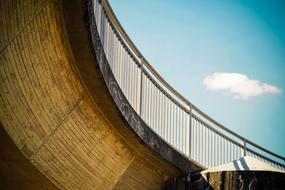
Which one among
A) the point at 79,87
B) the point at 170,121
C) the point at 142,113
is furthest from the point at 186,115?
the point at 79,87

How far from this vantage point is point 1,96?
7230 mm

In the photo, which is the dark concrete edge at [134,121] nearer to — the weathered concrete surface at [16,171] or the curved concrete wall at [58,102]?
the curved concrete wall at [58,102]

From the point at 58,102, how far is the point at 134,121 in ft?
7.40

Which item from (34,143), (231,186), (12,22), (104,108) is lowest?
(34,143)

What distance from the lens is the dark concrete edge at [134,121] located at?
27.9ft

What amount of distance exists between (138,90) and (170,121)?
135 centimetres

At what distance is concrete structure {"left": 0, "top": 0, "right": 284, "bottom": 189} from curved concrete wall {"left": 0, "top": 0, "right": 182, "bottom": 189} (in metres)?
0.02

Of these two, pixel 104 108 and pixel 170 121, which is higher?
pixel 170 121

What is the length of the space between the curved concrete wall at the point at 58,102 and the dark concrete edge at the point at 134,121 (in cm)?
13

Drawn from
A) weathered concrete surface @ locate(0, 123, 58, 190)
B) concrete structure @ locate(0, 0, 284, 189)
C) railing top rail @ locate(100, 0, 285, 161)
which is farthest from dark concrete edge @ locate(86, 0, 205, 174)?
weathered concrete surface @ locate(0, 123, 58, 190)

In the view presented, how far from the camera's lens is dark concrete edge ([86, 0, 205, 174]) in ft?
27.9

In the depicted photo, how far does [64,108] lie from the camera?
8.93m

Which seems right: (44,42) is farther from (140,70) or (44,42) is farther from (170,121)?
(170,121)

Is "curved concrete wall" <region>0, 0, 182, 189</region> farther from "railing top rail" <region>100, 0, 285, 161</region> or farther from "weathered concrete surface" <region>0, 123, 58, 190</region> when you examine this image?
"railing top rail" <region>100, 0, 285, 161</region>
